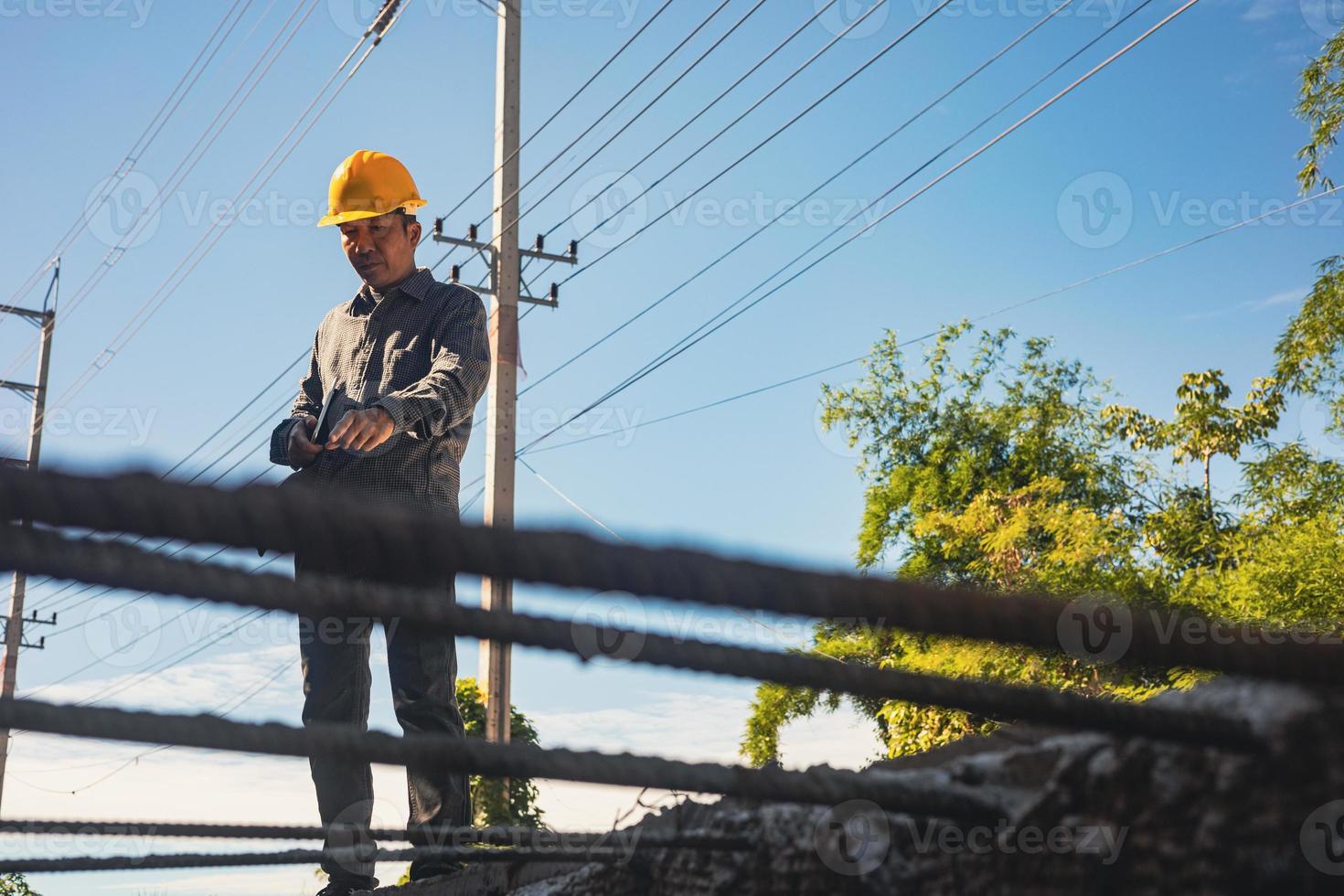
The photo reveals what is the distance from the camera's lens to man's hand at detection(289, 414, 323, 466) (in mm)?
2320

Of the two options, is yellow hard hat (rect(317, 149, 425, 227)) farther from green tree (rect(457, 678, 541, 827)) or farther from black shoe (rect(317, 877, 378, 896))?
green tree (rect(457, 678, 541, 827))

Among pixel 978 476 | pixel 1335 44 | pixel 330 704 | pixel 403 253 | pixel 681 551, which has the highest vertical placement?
pixel 1335 44

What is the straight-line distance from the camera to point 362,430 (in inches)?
82.7

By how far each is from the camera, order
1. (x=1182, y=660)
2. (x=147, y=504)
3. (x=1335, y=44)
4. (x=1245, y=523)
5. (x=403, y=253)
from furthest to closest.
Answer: (x=1245, y=523) → (x=1335, y=44) → (x=403, y=253) → (x=1182, y=660) → (x=147, y=504)

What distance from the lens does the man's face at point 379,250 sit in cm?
264

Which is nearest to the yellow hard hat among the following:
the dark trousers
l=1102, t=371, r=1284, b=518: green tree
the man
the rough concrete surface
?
the man

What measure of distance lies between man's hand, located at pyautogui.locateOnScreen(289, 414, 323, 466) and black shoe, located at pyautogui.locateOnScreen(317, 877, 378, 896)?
82 cm

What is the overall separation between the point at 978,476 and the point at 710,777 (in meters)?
14.5

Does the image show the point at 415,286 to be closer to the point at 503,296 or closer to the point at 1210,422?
the point at 503,296

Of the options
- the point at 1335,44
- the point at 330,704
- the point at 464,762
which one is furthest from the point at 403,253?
the point at 1335,44

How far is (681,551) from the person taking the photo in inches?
21.5

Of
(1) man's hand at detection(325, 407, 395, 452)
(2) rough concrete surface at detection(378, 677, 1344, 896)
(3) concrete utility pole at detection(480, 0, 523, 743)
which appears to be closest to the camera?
(2) rough concrete surface at detection(378, 677, 1344, 896)

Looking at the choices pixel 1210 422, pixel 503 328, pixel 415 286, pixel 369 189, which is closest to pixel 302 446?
pixel 415 286

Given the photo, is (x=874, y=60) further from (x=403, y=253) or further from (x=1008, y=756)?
(x=1008, y=756)
